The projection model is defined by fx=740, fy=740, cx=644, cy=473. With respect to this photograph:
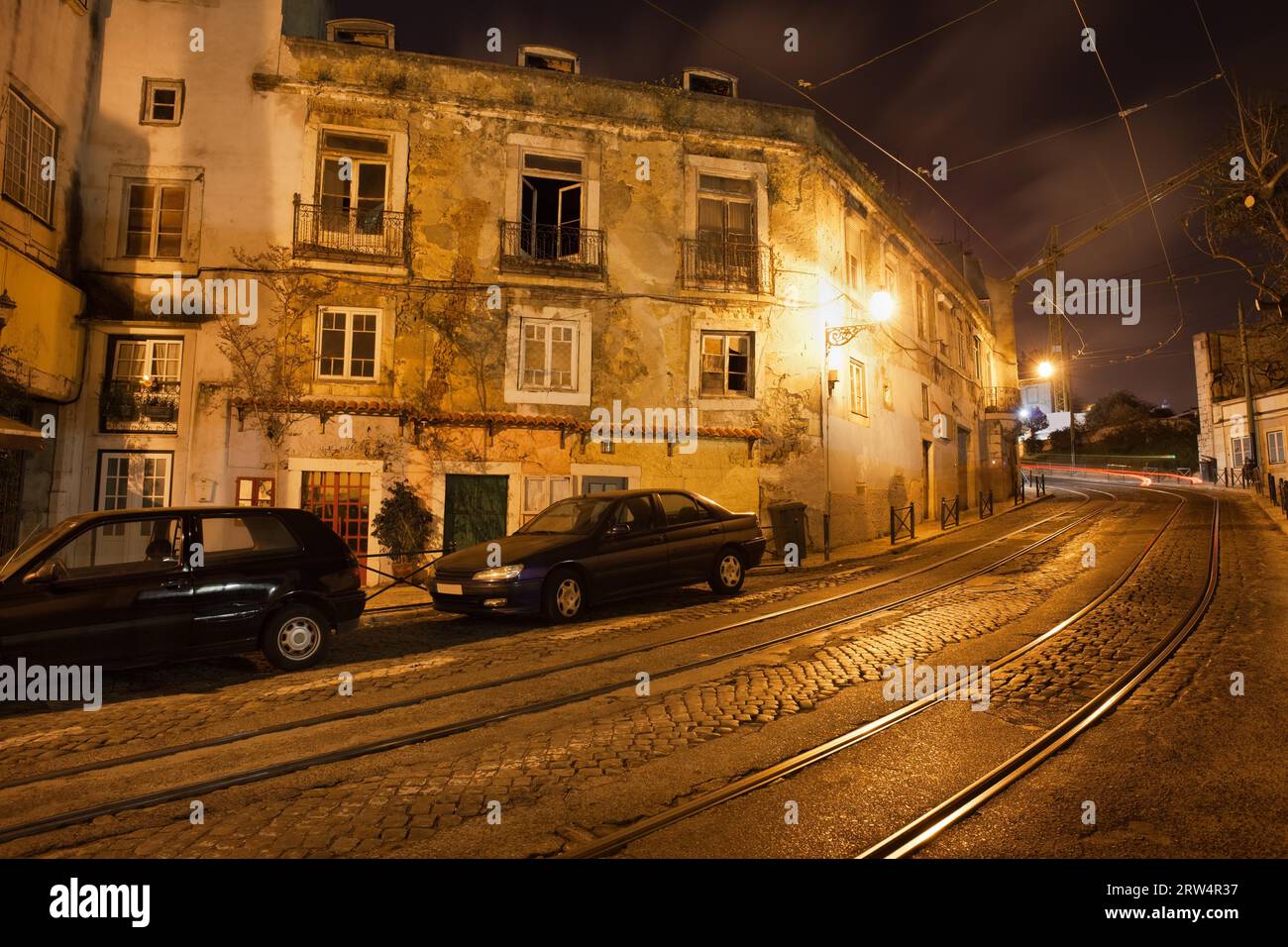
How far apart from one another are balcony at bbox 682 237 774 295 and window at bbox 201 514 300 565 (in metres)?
12.0

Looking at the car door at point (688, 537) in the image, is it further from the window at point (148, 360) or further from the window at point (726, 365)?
the window at point (148, 360)

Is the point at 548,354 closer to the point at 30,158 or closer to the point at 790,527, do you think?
the point at 790,527

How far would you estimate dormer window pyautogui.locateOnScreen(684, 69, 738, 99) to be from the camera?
61.2ft

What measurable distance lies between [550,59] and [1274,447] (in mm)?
42459

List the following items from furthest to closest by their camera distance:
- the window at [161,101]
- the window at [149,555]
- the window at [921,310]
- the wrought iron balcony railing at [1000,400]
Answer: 1. the wrought iron balcony railing at [1000,400]
2. the window at [921,310]
3. the window at [161,101]
4. the window at [149,555]

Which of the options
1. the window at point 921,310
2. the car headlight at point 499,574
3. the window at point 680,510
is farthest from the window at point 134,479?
the window at point 921,310

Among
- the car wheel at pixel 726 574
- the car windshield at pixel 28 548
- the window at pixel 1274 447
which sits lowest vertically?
the car wheel at pixel 726 574

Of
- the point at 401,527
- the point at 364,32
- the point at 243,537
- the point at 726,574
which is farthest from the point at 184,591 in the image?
the point at 364,32

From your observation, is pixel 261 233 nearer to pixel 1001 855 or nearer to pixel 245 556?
pixel 245 556

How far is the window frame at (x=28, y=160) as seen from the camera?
1271cm

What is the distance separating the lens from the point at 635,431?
1681cm

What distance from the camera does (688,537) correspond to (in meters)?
10.6

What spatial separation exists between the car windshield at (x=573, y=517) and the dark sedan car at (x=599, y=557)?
0.05 feet
